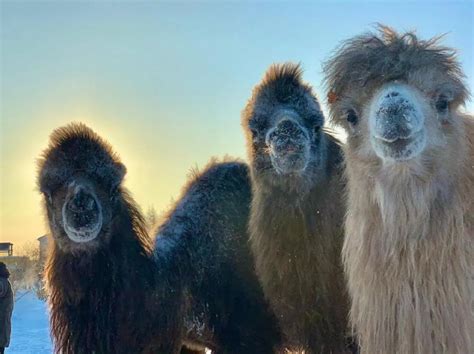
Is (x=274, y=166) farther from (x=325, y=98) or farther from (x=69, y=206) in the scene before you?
(x=69, y=206)

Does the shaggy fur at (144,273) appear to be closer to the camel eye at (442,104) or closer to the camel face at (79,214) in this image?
the camel face at (79,214)

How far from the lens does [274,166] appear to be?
13.7ft

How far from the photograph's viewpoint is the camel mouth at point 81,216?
422cm

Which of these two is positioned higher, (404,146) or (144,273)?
(404,146)

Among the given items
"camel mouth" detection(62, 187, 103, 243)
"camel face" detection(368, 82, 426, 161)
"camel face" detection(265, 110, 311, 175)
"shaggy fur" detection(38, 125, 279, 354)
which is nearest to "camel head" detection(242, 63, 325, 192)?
"camel face" detection(265, 110, 311, 175)

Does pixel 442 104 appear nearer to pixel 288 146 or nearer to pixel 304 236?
pixel 288 146

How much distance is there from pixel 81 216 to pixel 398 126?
223 centimetres

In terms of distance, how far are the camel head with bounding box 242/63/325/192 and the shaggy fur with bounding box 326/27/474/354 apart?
2.12 ft

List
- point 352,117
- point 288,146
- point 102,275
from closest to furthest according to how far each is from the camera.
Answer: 1. point 352,117
2. point 288,146
3. point 102,275

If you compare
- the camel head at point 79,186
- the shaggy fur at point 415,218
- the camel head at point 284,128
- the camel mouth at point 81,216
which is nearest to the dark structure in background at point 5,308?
the camel head at point 79,186

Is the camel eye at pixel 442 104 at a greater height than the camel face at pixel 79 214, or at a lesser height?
greater

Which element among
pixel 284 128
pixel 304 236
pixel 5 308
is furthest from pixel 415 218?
pixel 5 308

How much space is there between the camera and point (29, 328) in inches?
561

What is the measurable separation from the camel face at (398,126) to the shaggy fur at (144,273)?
6.92 ft
